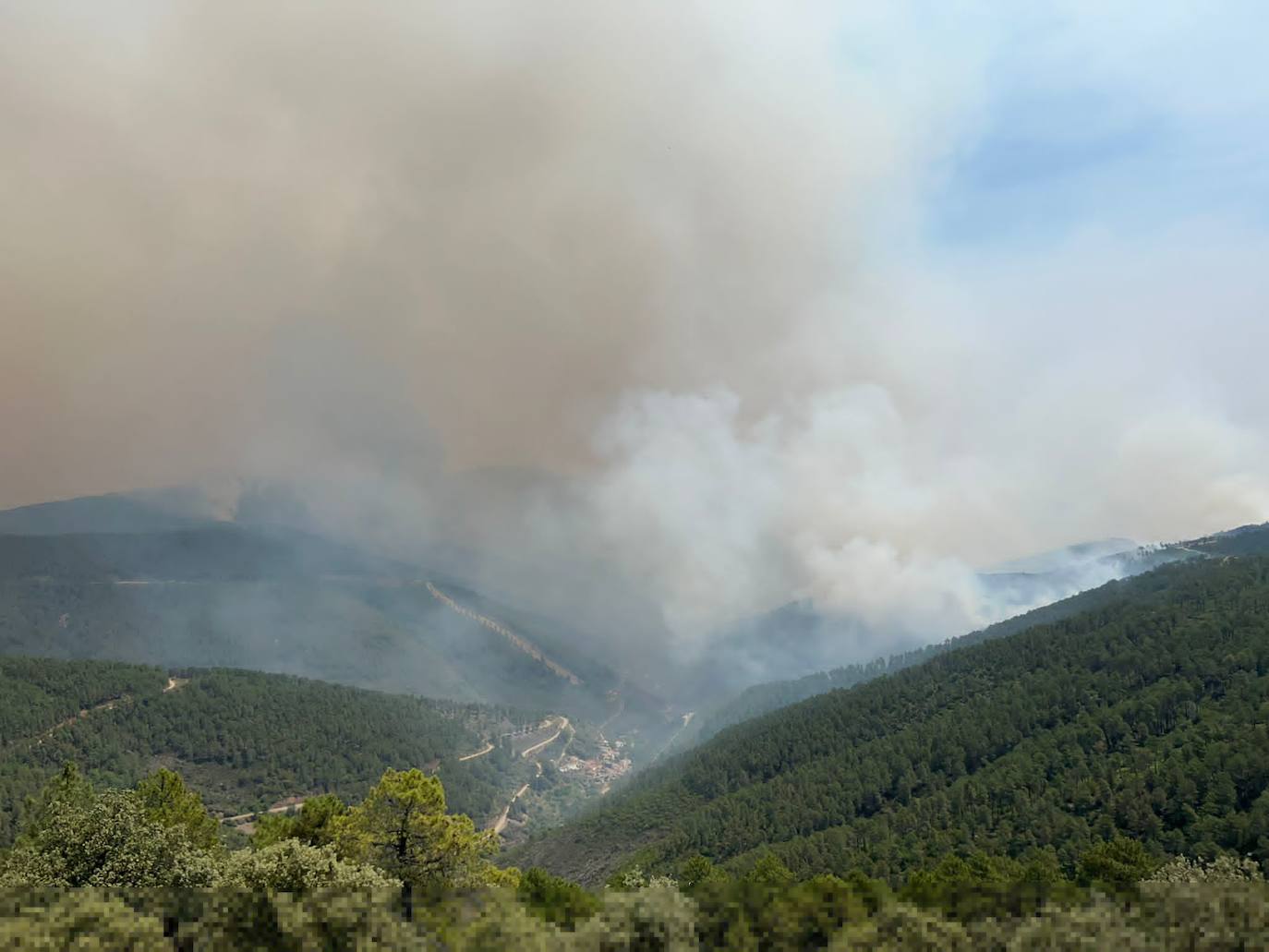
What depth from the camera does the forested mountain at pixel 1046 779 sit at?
110750 millimetres

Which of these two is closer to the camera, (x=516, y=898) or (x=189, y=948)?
(x=189, y=948)

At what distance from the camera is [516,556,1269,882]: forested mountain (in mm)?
110750

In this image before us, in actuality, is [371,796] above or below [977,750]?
above

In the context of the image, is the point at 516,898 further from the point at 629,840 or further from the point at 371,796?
the point at 629,840

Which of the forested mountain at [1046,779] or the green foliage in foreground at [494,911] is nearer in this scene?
the green foliage in foreground at [494,911]

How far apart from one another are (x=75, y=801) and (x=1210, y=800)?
470 feet

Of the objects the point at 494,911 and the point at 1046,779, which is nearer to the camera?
the point at 494,911

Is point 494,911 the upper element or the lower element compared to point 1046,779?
upper

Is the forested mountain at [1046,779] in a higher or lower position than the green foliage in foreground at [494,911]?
lower

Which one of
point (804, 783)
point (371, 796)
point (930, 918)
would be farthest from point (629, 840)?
point (930, 918)

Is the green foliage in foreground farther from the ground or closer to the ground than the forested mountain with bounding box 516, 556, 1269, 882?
farther from the ground

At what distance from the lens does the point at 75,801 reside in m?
63.1

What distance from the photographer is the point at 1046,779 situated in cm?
13838

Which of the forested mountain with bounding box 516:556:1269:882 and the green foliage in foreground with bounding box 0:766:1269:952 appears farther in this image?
the forested mountain with bounding box 516:556:1269:882
